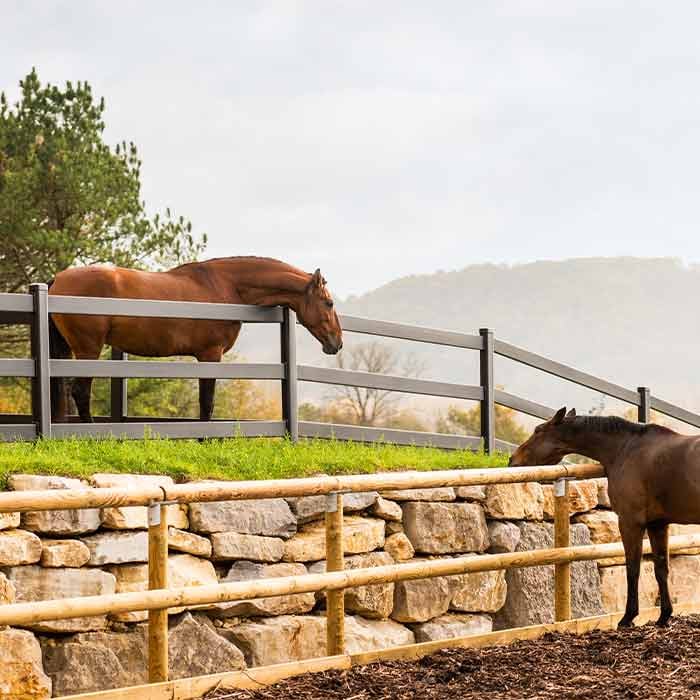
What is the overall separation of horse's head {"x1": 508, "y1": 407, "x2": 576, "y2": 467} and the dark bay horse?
0.12 metres

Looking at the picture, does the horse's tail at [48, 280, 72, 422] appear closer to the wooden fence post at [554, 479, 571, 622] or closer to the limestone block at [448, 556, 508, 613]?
the limestone block at [448, 556, 508, 613]

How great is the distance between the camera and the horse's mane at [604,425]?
7.31 m

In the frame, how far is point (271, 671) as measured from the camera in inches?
224

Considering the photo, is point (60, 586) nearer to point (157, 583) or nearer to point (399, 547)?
point (157, 583)

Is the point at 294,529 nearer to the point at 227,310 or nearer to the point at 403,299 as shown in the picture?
the point at 227,310

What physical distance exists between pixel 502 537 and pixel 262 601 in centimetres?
222

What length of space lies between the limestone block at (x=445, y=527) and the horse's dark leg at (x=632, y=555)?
1534 mm

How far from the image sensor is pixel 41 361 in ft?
25.2

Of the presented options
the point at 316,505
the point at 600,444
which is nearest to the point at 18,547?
the point at 316,505

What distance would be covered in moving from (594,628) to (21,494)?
3.97m

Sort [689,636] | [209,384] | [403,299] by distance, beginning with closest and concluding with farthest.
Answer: [689,636] < [209,384] < [403,299]

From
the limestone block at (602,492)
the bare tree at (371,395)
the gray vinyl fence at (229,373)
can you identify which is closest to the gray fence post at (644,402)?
the gray vinyl fence at (229,373)

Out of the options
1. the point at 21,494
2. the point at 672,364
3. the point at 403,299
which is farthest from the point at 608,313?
the point at 21,494

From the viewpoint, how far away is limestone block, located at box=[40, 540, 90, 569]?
651 centimetres
